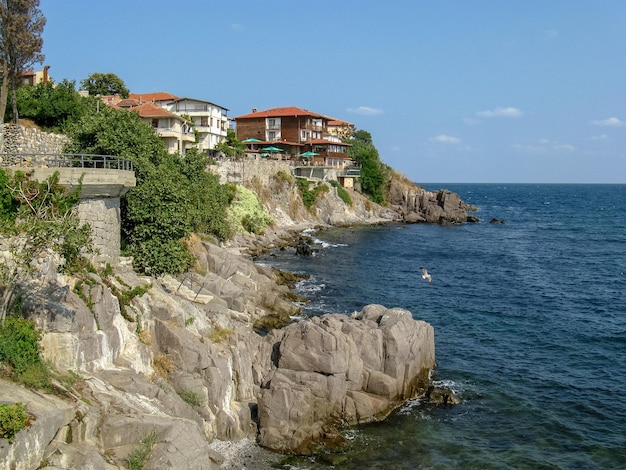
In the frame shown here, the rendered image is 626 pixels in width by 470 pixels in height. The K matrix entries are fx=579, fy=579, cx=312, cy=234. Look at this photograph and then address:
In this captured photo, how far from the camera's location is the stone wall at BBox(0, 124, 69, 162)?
42.5 meters

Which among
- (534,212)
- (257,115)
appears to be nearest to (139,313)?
(257,115)

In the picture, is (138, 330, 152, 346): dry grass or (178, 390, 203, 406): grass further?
(138, 330, 152, 346): dry grass

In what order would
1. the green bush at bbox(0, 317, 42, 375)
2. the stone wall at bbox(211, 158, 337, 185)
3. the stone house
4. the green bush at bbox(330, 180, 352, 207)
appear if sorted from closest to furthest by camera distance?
the green bush at bbox(0, 317, 42, 375), the stone house, the stone wall at bbox(211, 158, 337, 185), the green bush at bbox(330, 180, 352, 207)

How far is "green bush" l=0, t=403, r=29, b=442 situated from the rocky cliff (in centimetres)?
28

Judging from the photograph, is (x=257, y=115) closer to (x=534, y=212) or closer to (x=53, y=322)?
(x=534, y=212)

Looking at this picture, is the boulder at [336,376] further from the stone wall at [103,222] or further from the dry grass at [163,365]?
the stone wall at [103,222]

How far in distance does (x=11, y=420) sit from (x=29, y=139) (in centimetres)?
3449

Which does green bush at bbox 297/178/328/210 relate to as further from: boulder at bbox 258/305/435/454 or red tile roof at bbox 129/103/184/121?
boulder at bbox 258/305/435/454

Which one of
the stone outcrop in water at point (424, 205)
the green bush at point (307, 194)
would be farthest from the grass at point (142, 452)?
the stone outcrop in water at point (424, 205)

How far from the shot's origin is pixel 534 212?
5846 inches

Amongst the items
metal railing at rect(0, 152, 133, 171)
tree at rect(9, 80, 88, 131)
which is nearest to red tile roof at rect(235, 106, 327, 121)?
tree at rect(9, 80, 88, 131)

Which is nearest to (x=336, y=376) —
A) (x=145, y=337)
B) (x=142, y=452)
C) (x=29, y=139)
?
(x=145, y=337)

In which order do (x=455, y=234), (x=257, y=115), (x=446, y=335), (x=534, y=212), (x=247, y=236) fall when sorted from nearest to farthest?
(x=446, y=335)
(x=247, y=236)
(x=455, y=234)
(x=257, y=115)
(x=534, y=212)

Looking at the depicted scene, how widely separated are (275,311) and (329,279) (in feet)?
49.3
